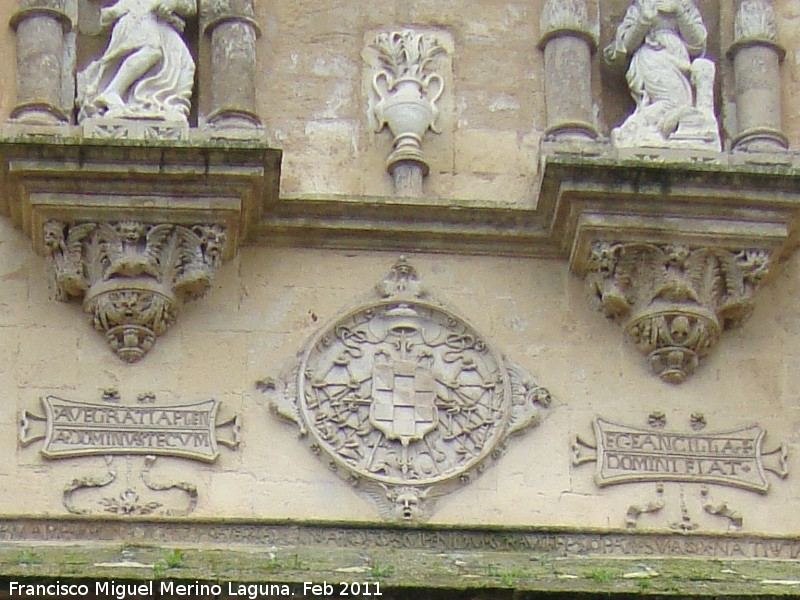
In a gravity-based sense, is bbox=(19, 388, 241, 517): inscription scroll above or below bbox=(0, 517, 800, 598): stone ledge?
above

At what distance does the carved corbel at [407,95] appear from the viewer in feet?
44.8

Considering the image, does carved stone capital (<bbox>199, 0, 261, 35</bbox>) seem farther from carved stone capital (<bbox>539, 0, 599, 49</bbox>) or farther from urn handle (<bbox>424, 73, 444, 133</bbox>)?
carved stone capital (<bbox>539, 0, 599, 49</bbox>)

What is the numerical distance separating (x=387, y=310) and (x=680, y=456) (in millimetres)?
1455

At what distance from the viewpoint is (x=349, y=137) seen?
13.8 m

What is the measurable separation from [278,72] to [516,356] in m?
1.79

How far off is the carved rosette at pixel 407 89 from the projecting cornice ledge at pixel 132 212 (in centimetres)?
79

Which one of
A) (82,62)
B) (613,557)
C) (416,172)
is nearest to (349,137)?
(416,172)

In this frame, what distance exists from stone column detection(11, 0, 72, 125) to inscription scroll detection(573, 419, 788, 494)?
278cm

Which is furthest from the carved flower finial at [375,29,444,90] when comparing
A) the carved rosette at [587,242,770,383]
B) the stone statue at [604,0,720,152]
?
the carved rosette at [587,242,770,383]

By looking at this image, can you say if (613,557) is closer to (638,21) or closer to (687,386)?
(687,386)

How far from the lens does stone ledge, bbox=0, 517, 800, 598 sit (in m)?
11.9

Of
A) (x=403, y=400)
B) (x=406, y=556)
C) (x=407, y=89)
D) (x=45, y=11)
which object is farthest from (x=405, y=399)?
(x=45, y=11)

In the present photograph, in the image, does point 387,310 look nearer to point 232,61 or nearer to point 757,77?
point 232,61

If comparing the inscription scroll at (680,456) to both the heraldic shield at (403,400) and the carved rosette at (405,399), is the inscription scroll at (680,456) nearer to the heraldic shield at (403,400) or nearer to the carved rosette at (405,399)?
the carved rosette at (405,399)
